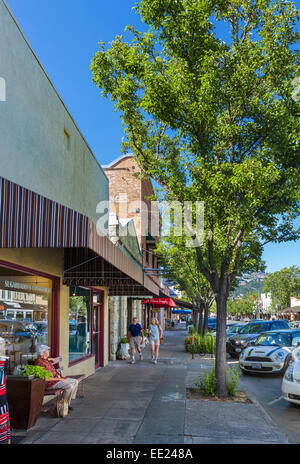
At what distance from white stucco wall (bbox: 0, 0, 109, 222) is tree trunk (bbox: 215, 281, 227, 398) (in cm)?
430

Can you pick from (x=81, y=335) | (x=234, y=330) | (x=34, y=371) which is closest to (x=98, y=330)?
(x=81, y=335)

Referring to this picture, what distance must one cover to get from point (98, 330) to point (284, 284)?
7250 cm

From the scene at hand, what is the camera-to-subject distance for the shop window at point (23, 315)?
7.32m

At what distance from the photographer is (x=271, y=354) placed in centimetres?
1348

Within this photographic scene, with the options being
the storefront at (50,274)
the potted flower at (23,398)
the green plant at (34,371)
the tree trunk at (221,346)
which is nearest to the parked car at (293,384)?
the tree trunk at (221,346)

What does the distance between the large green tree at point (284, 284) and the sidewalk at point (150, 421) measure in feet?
241

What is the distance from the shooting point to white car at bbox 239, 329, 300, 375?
43.6 feet

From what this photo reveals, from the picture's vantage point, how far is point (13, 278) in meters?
7.56

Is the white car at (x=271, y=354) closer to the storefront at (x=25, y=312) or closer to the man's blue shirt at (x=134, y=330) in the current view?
the man's blue shirt at (x=134, y=330)

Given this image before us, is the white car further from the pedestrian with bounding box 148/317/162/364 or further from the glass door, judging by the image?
the glass door

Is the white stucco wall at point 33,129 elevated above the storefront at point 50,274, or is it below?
above

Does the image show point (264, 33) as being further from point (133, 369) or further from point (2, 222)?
point (133, 369)

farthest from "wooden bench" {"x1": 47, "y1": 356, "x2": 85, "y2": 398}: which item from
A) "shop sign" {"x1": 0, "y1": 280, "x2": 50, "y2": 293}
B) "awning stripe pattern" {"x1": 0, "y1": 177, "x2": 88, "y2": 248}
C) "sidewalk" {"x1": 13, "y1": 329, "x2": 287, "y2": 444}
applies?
"awning stripe pattern" {"x1": 0, "y1": 177, "x2": 88, "y2": 248}
